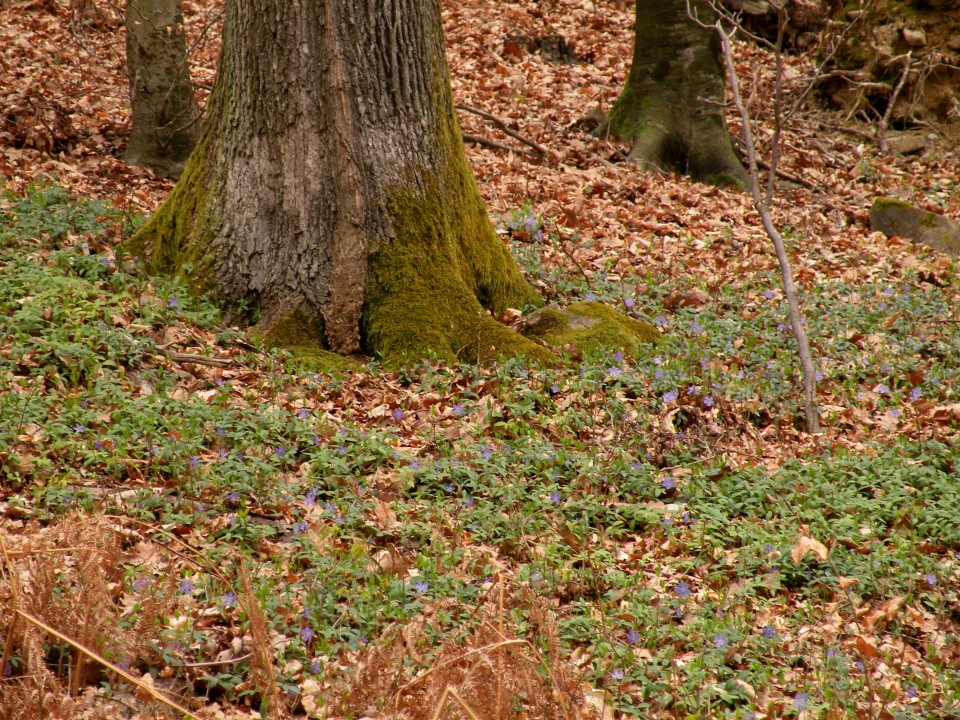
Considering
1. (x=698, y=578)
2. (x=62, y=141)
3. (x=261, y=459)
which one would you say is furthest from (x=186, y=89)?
(x=698, y=578)

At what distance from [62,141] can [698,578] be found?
7.31 m

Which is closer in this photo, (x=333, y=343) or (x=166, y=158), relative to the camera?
(x=333, y=343)

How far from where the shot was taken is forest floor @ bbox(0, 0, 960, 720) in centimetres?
263

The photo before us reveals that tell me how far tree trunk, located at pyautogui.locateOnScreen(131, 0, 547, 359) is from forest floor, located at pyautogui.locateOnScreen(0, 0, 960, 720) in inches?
12.8

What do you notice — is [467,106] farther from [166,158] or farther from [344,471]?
[344,471]

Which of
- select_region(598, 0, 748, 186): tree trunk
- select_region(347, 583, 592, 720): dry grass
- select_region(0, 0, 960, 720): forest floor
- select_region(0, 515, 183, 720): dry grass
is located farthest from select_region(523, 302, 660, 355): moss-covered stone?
select_region(598, 0, 748, 186): tree trunk

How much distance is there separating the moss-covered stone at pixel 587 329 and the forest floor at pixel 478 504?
0.19m

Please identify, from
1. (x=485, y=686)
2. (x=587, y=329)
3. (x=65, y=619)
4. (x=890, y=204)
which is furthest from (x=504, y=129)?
(x=485, y=686)

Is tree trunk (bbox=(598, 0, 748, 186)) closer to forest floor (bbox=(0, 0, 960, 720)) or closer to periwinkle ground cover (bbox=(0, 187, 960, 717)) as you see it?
forest floor (bbox=(0, 0, 960, 720))

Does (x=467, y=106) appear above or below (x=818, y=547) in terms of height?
above

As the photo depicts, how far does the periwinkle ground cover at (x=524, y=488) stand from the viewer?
327 centimetres

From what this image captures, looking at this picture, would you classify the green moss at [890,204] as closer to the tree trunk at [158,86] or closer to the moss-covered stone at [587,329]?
the moss-covered stone at [587,329]

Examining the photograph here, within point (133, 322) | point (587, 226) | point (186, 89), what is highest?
point (186, 89)

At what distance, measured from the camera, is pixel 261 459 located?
13.9 feet
